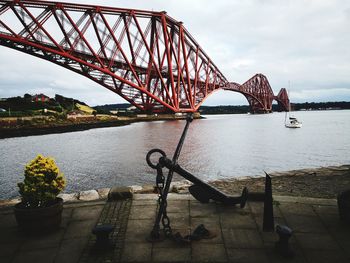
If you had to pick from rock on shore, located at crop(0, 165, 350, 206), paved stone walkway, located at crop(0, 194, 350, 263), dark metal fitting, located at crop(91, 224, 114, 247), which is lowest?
rock on shore, located at crop(0, 165, 350, 206)

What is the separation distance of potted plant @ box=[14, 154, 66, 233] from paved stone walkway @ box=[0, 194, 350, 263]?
19cm

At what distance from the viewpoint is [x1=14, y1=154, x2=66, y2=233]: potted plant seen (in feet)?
12.7

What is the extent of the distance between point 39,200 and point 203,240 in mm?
2517

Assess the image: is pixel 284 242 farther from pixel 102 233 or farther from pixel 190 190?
pixel 102 233

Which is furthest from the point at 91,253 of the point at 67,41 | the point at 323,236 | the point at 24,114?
the point at 24,114

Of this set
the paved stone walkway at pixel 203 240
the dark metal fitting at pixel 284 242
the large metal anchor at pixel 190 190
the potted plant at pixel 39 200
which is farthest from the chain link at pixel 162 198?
the potted plant at pixel 39 200

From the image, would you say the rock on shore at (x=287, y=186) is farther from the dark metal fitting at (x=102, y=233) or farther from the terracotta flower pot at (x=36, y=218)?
the dark metal fitting at (x=102, y=233)

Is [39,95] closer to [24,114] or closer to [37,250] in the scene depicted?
[24,114]

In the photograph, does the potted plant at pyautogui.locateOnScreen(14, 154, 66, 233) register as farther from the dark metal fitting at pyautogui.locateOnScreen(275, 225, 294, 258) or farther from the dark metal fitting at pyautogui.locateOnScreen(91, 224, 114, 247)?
the dark metal fitting at pyautogui.locateOnScreen(275, 225, 294, 258)

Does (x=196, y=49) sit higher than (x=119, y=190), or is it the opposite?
(x=196, y=49)

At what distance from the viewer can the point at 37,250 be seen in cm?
354

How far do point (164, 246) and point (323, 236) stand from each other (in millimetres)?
2327

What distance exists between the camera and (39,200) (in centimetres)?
397

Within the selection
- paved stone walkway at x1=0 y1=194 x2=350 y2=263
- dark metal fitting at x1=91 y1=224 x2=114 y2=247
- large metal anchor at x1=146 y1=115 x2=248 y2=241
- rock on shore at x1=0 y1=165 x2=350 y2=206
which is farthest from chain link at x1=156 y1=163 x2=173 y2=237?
rock on shore at x1=0 y1=165 x2=350 y2=206
